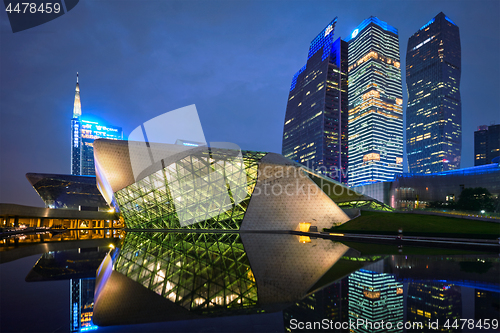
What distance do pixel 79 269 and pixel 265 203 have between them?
21.8 m

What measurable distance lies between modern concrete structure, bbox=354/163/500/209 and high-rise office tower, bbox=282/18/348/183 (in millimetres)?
65292

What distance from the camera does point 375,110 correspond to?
16112 cm

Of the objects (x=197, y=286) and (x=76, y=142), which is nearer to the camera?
(x=197, y=286)

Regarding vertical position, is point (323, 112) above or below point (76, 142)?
above

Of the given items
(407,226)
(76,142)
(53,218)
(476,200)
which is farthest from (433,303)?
(76,142)

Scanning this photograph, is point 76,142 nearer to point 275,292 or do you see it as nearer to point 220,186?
point 220,186

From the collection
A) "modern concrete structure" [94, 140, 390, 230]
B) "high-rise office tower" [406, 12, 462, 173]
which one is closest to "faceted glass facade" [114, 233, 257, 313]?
"modern concrete structure" [94, 140, 390, 230]

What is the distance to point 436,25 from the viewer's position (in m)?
183

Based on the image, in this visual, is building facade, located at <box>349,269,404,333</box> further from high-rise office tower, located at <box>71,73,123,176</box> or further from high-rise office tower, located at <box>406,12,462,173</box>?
high-rise office tower, located at <box>406,12,462,173</box>

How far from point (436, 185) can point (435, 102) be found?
127m

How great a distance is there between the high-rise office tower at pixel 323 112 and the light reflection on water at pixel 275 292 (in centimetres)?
13710

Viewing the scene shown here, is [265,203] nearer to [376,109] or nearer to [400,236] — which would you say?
[400,236]

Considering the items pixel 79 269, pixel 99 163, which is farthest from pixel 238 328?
pixel 99 163

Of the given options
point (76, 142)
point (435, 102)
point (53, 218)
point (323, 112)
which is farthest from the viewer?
point (435, 102)
